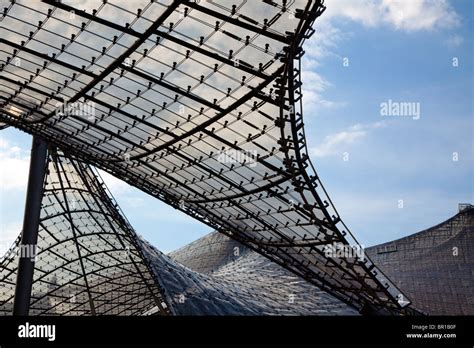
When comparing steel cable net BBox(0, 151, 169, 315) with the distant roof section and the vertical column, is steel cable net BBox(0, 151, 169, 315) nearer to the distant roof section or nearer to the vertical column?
the vertical column

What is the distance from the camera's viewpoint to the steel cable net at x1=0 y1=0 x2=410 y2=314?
2612 cm

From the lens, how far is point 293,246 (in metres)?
44.2

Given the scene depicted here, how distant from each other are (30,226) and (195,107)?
17.0 m
